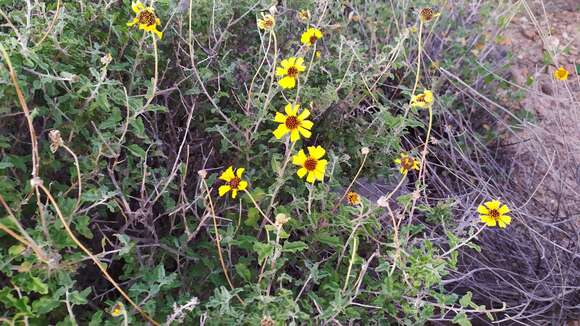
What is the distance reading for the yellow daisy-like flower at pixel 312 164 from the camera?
143 cm

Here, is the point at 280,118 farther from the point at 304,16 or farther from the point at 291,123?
the point at 304,16

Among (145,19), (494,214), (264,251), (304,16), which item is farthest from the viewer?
(304,16)

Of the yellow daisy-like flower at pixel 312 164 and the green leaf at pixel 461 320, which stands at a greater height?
the yellow daisy-like flower at pixel 312 164

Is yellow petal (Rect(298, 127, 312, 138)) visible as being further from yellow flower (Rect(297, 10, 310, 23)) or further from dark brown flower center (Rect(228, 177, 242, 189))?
yellow flower (Rect(297, 10, 310, 23))

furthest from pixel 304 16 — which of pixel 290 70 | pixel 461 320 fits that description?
pixel 461 320

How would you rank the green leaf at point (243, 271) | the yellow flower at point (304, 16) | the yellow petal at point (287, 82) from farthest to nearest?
the yellow flower at point (304, 16) < the yellow petal at point (287, 82) < the green leaf at point (243, 271)

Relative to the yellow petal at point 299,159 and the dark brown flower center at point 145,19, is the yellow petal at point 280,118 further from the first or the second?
the dark brown flower center at point 145,19

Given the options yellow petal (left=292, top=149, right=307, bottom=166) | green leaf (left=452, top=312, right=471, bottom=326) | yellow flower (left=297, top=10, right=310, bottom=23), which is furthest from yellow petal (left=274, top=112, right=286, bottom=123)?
green leaf (left=452, top=312, right=471, bottom=326)

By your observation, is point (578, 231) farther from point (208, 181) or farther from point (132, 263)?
point (132, 263)

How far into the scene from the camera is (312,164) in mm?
1445

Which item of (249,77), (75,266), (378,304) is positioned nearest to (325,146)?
(249,77)

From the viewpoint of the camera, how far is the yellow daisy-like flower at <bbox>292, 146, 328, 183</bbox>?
143 cm

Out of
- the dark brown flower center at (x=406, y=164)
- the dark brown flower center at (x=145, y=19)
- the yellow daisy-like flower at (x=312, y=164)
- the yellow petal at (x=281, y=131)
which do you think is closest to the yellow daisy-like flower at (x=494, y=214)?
the dark brown flower center at (x=406, y=164)

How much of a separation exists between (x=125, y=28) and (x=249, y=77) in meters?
0.45
